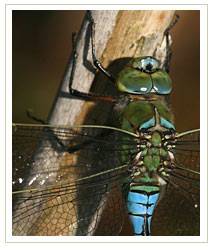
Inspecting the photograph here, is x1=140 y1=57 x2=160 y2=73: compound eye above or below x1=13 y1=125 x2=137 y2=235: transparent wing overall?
above

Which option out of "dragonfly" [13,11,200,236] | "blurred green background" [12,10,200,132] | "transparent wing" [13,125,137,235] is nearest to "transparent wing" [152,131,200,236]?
A: "dragonfly" [13,11,200,236]

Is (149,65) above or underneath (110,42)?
underneath

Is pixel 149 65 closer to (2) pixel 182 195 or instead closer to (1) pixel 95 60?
(1) pixel 95 60

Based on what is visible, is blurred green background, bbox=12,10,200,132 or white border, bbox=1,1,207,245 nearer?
white border, bbox=1,1,207,245

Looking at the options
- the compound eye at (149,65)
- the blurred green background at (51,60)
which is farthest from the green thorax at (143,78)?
the blurred green background at (51,60)

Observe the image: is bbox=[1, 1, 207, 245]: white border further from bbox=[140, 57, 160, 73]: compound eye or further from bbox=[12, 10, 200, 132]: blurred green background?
bbox=[12, 10, 200, 132]: blurred green background

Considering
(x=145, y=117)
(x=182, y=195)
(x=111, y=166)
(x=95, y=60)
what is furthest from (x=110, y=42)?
(x=182, y=195)
